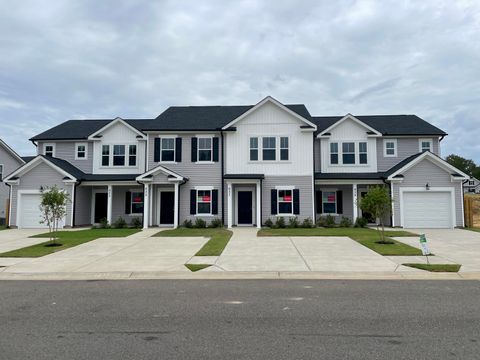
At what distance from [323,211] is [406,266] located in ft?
46.4

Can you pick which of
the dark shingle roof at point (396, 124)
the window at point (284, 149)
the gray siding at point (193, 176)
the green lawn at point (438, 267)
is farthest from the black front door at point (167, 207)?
the green lawn at point (438, 267)

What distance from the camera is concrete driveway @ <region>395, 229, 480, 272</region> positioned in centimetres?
1103

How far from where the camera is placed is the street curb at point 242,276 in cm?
936

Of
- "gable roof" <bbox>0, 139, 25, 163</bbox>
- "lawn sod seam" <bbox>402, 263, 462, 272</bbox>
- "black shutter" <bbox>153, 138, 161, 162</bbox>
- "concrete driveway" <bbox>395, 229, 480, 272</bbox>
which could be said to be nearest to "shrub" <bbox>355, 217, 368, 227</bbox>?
"concrete driveway" <bbox>395, 229, 480, 272</bbox>

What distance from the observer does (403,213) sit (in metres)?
22.5

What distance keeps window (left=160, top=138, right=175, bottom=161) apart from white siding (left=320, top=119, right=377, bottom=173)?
33.0 feet

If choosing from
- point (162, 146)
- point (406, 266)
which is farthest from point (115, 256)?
point (162, 146)

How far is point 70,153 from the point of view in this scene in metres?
26.3

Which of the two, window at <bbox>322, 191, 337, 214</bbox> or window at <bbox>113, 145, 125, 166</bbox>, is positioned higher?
window at <bbox>113, 145, 125, 166</bbox>

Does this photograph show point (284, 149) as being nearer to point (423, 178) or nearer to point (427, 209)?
point (423, 178)

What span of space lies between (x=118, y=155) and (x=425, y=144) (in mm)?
21370

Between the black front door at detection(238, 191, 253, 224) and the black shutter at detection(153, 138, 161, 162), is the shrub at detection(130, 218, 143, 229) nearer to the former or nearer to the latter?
the black shutter at detection(153, 138, 161, 162)

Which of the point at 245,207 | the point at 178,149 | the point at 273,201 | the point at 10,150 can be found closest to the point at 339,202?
the point at 273,201

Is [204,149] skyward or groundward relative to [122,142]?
groundward
